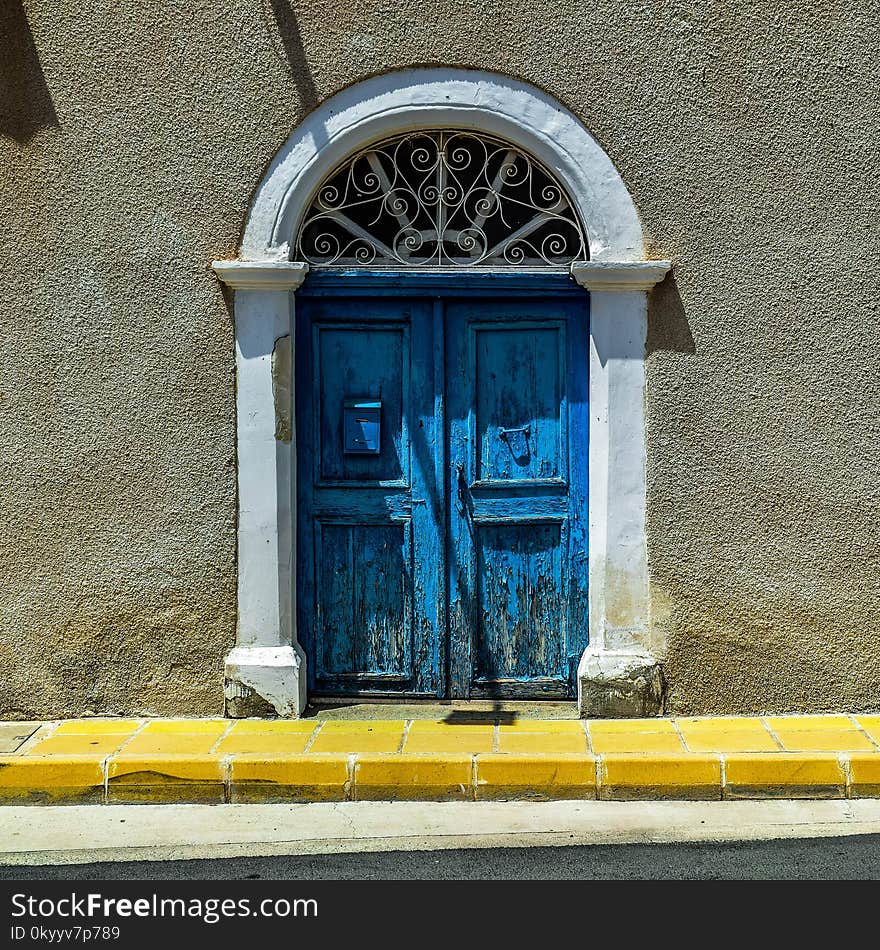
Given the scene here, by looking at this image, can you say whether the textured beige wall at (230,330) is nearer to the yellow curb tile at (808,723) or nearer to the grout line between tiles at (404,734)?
the yellow curb tile at (808,723)

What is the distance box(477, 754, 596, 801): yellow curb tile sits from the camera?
5.08 m

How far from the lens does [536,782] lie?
5.08 metres

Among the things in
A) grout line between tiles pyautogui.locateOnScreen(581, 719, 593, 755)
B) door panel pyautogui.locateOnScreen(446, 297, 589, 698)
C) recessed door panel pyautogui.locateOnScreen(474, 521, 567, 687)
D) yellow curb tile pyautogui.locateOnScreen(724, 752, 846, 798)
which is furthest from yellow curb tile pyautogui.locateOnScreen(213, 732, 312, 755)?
yellow curb tile pyautogui.locateOnScreen(724, 752, 846, 798)

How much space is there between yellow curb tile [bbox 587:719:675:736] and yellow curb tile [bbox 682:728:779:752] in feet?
0.49

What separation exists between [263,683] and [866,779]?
9.14ft

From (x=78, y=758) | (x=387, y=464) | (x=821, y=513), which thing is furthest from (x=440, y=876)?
(x=821, y=513)

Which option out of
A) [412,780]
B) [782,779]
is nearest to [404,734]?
[412,780]

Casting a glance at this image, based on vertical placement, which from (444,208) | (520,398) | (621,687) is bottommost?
(621,687)

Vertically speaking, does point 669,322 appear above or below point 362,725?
above

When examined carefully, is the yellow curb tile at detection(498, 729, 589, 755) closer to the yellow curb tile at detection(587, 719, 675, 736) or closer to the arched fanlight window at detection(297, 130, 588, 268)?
the yellow curb tile at detection(587, 719, 675, 736)

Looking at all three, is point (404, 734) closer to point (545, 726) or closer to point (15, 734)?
point (545, 726)


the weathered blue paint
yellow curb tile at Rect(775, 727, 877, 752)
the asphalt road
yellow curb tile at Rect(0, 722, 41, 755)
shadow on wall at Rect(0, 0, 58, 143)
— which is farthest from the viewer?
the weathered blue paint

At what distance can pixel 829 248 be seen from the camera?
18.4ft

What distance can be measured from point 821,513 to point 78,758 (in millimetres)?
3629
